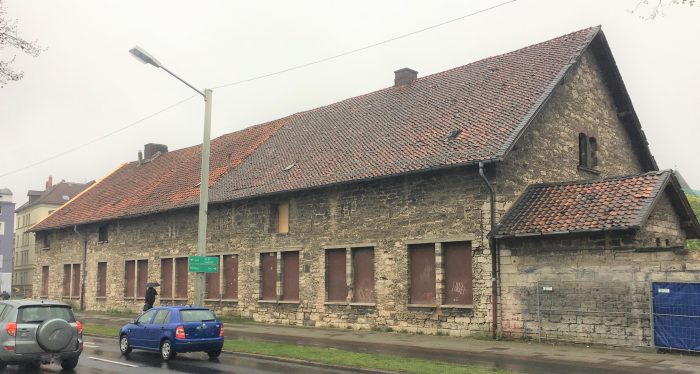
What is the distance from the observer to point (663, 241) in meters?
18.8

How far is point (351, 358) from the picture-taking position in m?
14.7

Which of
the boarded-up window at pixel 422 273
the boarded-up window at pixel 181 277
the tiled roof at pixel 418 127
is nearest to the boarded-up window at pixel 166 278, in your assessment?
the boarded-up window at pixel 181 277

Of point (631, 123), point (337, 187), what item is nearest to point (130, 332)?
point (337, 187)

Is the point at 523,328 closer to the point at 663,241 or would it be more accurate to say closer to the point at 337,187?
the point at 663,241

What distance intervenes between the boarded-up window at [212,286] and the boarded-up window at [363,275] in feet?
28.1

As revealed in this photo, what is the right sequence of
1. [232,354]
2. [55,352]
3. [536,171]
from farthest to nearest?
[536,171], [232,354], [55,352]

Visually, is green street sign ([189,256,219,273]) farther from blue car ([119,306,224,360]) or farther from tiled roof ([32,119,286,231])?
tiled roof ([32,119,286,231])

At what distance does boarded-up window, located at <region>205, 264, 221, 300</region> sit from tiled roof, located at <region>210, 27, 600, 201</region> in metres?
3.72

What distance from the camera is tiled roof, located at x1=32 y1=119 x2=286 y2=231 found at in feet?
106

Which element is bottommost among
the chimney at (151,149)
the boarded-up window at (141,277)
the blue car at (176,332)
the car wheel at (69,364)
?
the car wheel at (69,364)

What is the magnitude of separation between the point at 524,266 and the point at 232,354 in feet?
27.0

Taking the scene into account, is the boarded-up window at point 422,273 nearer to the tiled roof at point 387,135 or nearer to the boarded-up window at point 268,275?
the tiled roof at point 387,135

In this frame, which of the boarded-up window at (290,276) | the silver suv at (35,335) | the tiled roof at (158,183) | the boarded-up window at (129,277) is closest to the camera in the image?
the silver suv at (35,335)

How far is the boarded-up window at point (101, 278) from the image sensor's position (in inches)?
1460
